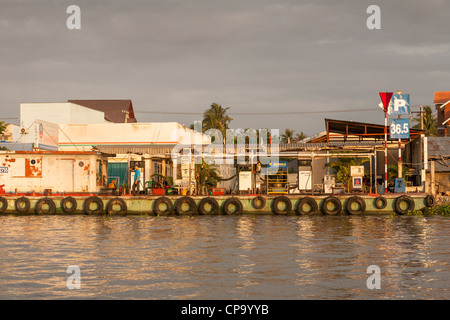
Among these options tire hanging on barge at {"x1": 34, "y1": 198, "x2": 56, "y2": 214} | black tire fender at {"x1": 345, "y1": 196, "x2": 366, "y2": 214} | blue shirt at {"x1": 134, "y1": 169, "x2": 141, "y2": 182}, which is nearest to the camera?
black tire fender at {"x1": 345, "y1": 196, "x2": 366, "y2": 214}

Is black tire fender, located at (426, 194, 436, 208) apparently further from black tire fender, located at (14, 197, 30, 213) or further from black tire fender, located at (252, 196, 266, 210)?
black tire fender, located at (14, 197, 30, 213)

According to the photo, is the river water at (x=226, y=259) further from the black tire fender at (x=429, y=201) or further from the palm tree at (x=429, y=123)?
the palm tree at (x=429, y=123)

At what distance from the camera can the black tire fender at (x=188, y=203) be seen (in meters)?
30.5

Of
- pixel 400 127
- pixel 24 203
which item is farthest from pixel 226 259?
pixel 400 127

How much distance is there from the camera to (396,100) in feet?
111

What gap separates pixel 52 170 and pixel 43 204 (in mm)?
2403

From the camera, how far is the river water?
12.6 metres

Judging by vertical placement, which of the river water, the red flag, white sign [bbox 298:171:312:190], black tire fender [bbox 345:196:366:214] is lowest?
the river water

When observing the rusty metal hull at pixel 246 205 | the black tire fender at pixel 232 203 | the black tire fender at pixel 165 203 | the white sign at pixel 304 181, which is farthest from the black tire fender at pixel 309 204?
the black tire fender at pixel 165 203

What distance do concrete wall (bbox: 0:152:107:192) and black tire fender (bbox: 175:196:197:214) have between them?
5.62 metres

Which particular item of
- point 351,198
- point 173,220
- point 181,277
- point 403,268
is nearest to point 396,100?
point 351,198

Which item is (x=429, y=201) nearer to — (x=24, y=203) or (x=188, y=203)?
(x=188, y=203)

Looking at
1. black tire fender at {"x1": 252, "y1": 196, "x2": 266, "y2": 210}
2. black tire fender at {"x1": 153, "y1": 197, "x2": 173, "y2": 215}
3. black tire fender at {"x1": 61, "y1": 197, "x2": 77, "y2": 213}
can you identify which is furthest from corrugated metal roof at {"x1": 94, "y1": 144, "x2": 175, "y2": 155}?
black tire fender at {"x1": 252, "y1": 196, "x2": 266, "y2": 210}

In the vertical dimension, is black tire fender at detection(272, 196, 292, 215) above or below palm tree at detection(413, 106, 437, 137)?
below
